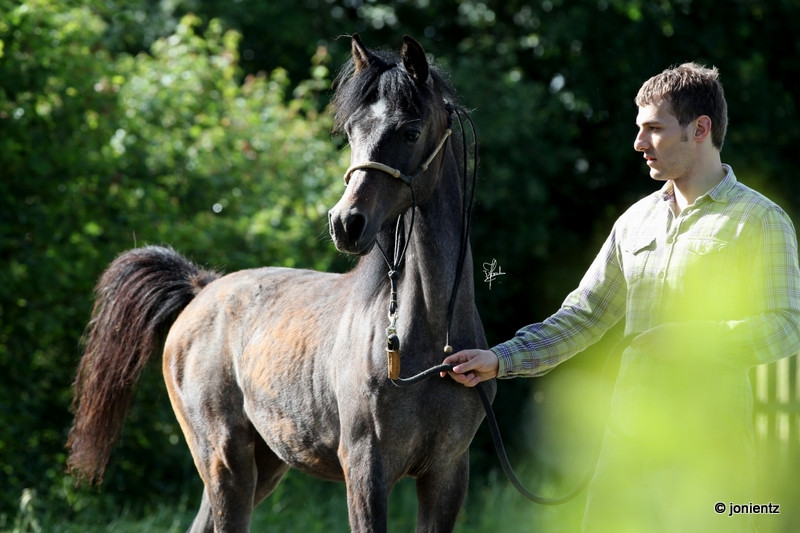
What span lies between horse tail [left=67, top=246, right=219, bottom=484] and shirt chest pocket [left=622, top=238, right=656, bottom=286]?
9.19ft

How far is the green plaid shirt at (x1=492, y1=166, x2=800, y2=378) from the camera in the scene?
2.54m

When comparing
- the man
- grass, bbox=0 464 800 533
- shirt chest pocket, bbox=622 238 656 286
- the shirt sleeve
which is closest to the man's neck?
the man

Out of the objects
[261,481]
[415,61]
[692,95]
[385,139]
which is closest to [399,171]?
[385,139]

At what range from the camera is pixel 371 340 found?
3.27 m

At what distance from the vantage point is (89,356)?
5.29m

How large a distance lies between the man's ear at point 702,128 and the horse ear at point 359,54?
111 centimetres

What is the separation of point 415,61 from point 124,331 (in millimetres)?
2734

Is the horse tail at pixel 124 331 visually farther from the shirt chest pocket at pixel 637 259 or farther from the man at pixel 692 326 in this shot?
the man at pixel 692 326

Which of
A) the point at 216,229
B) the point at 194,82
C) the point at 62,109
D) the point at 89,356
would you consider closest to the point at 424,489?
the point at 89,356

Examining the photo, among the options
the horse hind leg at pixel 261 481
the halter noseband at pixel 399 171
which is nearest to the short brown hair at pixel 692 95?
the halter noseband at pixel 399 171

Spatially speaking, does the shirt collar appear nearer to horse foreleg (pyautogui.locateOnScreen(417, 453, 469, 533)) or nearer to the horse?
the horse

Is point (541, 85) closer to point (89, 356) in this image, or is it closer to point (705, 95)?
point (89, 356)

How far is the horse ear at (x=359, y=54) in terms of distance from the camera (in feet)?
10.5

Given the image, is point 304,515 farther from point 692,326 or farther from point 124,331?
point 692,326
